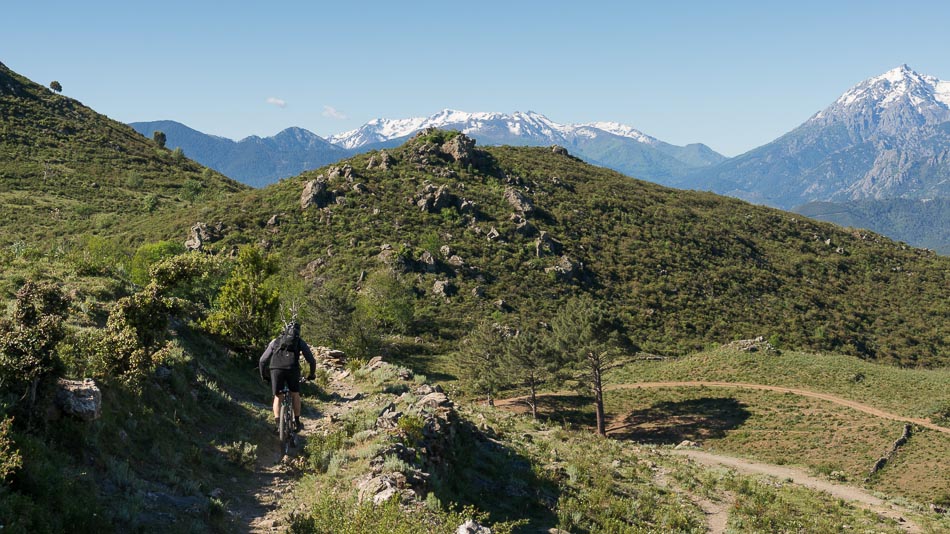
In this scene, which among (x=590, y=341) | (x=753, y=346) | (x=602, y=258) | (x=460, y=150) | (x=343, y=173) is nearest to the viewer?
(x=590, y=341)

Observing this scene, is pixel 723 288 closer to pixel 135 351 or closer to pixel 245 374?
pixel 245 374

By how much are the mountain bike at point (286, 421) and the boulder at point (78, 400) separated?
340 centimetres

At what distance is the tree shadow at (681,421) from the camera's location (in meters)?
40.1

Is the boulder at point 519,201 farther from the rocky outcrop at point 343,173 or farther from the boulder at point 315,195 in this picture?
the boulder at point 315,195

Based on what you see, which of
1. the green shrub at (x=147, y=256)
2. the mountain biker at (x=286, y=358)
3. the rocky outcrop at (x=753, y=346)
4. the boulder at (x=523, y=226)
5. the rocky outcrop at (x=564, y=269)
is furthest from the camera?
the boulder at (x=523, y=226)

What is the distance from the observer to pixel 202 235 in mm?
69375

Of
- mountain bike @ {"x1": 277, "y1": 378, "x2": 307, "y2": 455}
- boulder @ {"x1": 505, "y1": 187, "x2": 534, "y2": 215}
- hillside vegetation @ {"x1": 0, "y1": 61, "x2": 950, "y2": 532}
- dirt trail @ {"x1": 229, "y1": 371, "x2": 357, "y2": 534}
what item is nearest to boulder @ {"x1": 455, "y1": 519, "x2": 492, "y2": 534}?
hillside vegetation @ {"x1": 0, "y1": 61, "x2": 950, "y2": 532}

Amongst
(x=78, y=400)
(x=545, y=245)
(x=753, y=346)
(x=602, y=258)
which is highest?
(x=545, y=245)

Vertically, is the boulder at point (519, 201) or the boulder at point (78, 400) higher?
the boulder at point (519, 201)

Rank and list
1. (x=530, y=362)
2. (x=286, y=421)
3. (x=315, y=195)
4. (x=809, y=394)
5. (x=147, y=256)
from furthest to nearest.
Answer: (x=315, y=195)
(x=147, y=256)
(x=809, y=394)
(x=530, y=362)
(x=286, y=421)

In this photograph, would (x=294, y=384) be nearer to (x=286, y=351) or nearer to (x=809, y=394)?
(x=286, y=351)

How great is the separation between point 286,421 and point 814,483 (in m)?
26.9

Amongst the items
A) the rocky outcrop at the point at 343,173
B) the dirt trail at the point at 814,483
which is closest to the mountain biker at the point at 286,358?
the dirt trail at the point at 814,483

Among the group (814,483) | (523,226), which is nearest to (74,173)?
(523,226)
